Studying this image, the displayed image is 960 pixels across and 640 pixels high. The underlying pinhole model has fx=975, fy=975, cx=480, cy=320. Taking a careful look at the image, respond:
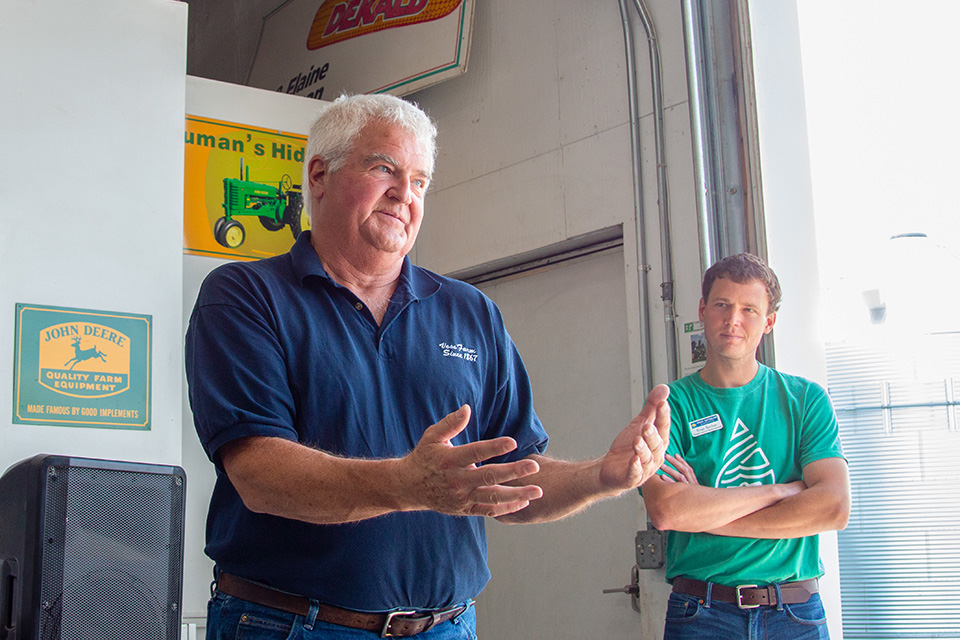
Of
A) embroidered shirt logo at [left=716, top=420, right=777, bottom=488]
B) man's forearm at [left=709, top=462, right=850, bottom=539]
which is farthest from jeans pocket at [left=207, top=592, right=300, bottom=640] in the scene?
embroidered shirt logo at [left=716, top=420, right=777, bottom=488]

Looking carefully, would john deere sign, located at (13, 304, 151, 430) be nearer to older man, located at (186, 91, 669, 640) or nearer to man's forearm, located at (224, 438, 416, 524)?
older man, located at (186, 91, 669, 640)

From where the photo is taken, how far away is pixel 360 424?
1.55 meters

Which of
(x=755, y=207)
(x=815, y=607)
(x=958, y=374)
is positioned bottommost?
(x=815, y=607)

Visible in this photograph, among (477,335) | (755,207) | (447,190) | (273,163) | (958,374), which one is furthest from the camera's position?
(447,190)

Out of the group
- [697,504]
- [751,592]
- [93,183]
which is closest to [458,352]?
[697,504]

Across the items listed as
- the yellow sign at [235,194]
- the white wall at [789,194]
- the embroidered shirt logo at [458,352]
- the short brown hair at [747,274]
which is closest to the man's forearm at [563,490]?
the embroidered shirt logo at [458,352]

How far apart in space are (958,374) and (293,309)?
2.32 metres

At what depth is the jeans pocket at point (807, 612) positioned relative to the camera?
2283mm

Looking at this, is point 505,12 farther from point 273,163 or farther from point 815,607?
point 815,607

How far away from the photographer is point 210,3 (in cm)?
689

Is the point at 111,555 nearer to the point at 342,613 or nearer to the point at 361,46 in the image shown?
the point at 342,613

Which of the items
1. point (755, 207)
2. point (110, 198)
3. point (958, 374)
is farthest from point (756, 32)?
point (110, 198)

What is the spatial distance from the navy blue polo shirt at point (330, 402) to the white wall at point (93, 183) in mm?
1813

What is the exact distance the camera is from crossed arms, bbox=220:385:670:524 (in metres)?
1.18
